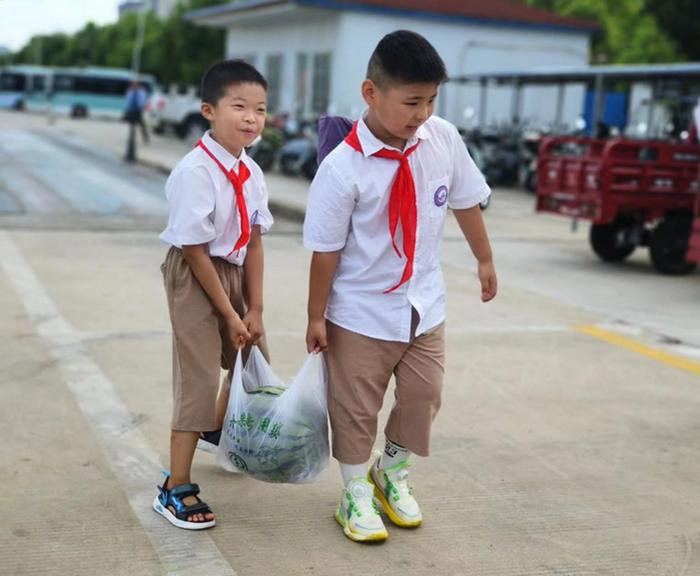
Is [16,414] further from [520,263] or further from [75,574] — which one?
[520,263]

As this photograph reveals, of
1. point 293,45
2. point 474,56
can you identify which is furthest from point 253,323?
point 293,45

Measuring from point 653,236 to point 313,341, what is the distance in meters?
7.41

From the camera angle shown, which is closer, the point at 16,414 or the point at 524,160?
the point at 16,414

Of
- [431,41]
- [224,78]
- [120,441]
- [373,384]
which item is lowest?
[120,441]

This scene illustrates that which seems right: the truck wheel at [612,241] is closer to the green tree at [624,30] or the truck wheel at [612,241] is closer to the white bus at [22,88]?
the green tree at [624,30]

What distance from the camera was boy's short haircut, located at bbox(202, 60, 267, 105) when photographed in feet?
11.2

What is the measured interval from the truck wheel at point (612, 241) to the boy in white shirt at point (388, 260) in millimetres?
7265

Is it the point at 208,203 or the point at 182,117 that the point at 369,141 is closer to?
the point at 208,203

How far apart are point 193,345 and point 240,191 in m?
0.53

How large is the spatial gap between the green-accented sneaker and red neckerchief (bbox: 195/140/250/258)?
3.07ft

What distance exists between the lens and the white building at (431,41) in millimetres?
25266

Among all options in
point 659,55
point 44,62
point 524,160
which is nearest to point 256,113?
point 524,160

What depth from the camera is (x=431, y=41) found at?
87.8 feet

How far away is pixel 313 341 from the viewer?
335 cm
